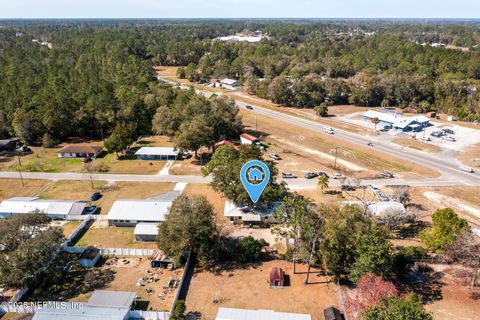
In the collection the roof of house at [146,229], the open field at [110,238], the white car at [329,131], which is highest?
the white car at [329,131]

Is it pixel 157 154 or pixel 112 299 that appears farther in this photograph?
pixel 157 154

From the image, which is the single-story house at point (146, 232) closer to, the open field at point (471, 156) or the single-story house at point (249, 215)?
the single-story house at point (249, 215)

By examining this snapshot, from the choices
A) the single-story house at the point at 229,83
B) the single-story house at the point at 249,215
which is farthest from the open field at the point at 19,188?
the single-story house at the point at 229,83

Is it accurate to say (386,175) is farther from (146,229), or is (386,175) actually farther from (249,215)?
(146,229)

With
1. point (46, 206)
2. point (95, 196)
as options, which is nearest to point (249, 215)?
point (95, 196)

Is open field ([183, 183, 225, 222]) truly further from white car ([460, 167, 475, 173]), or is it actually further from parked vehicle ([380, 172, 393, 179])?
white car ([460, 167, 475, 173])

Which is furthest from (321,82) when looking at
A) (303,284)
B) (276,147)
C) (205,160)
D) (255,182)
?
(303,284)

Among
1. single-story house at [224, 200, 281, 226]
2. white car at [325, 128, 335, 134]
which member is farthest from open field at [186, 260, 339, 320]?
white car at [325, 128, 335, 134]
